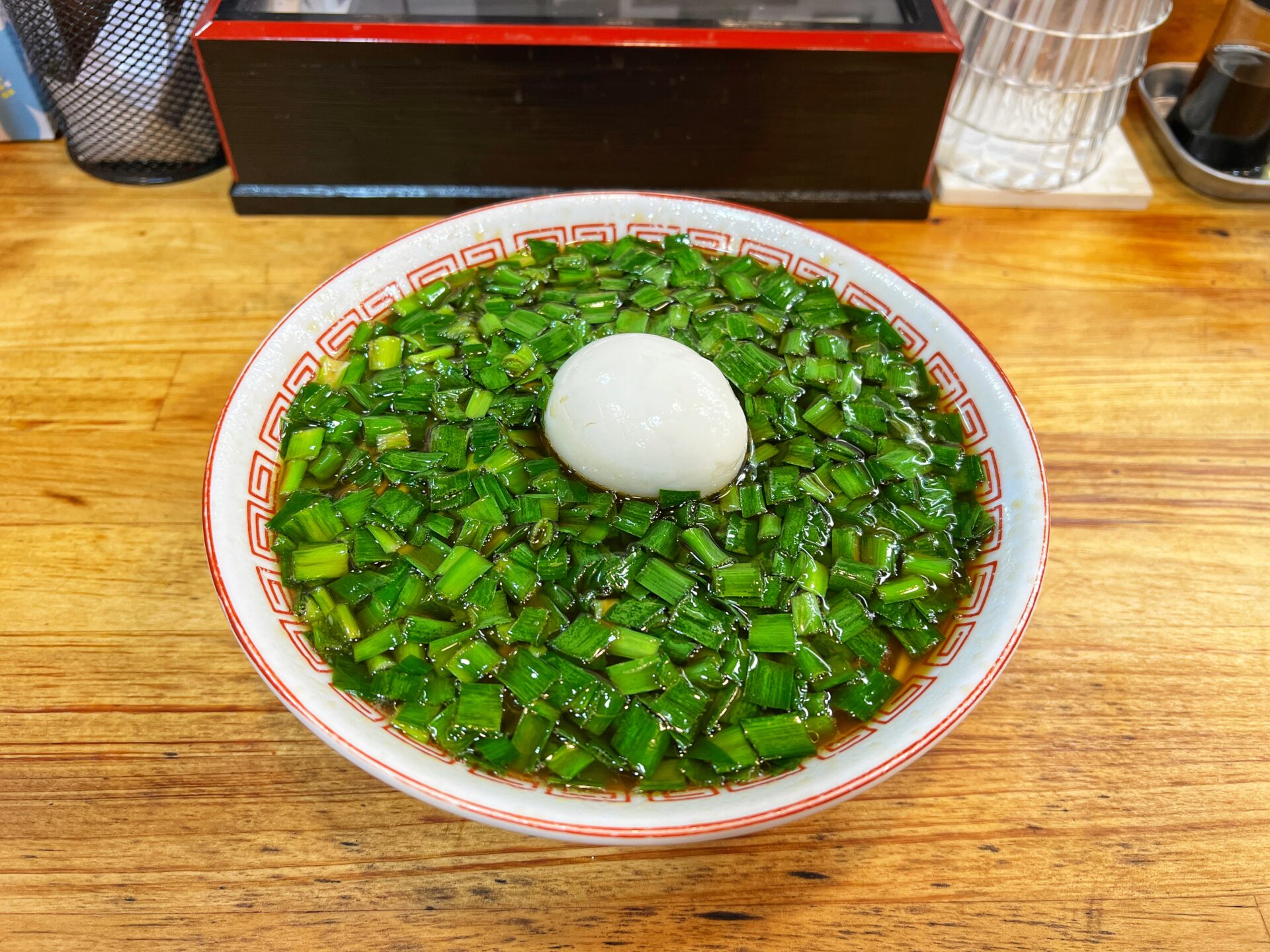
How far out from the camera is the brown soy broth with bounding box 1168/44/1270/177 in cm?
226

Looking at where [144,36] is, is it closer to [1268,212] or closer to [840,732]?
[840,732]

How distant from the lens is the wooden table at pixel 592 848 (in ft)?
4.18

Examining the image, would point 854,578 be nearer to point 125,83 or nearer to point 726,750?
point 726,750

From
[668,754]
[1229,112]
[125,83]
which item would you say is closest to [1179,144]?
[1229,112]

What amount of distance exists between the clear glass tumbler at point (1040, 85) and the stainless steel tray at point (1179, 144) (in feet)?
0.68

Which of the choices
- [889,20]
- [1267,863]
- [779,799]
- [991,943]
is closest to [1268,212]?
[889,20]

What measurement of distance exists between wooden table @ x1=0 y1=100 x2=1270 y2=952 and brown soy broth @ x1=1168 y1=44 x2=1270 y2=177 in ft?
1.61

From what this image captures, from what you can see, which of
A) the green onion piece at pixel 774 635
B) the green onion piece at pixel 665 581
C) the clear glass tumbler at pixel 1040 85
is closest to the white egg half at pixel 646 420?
the green onion piece at pixel 665 581

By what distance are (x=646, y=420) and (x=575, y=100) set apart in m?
1.00

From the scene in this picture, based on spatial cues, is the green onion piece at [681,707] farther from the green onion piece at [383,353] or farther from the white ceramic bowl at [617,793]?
the green onion piece at [383,353]

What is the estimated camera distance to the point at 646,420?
1.37 m

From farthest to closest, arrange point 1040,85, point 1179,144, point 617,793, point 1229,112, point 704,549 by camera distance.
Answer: point 1179,144 → point 1229,112 → point 1040,85 → point 704,549 → point 617,793

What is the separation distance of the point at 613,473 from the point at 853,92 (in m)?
1.15

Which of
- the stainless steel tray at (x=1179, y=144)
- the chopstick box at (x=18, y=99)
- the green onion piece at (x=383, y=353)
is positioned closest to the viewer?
the green onion piece at (x=383, y=353)
